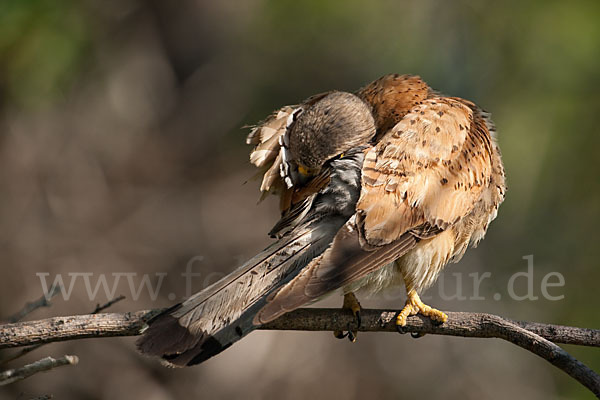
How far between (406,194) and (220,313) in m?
1.16

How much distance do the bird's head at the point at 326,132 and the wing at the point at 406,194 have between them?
160 mm

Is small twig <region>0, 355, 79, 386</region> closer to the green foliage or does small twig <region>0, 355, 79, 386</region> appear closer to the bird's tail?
the bird's tail

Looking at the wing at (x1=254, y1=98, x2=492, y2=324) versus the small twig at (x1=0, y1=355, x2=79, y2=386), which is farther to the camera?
the wing at (x1=254, y1=98, x2=492, y2=324)

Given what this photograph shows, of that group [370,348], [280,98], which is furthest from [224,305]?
[280,98]

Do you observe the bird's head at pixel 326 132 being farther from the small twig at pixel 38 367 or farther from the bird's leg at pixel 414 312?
the small twig at pixel 38 367

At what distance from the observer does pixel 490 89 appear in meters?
7.36

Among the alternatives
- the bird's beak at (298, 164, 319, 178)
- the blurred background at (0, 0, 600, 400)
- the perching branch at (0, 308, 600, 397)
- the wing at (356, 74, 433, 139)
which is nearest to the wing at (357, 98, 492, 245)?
the wing at (356, 74, 433, 139)

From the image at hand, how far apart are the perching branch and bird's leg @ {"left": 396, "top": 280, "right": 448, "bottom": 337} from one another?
7 centimetres

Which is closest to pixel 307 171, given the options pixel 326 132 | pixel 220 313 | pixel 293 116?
pixel 326 132

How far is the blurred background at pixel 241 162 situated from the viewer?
636 cm

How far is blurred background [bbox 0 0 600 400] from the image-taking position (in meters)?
6.36

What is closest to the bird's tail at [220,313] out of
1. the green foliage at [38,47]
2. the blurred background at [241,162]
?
the blurred background at [241,162]

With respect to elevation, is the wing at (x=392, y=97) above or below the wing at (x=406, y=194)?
above

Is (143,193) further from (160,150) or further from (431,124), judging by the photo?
(431,124)
